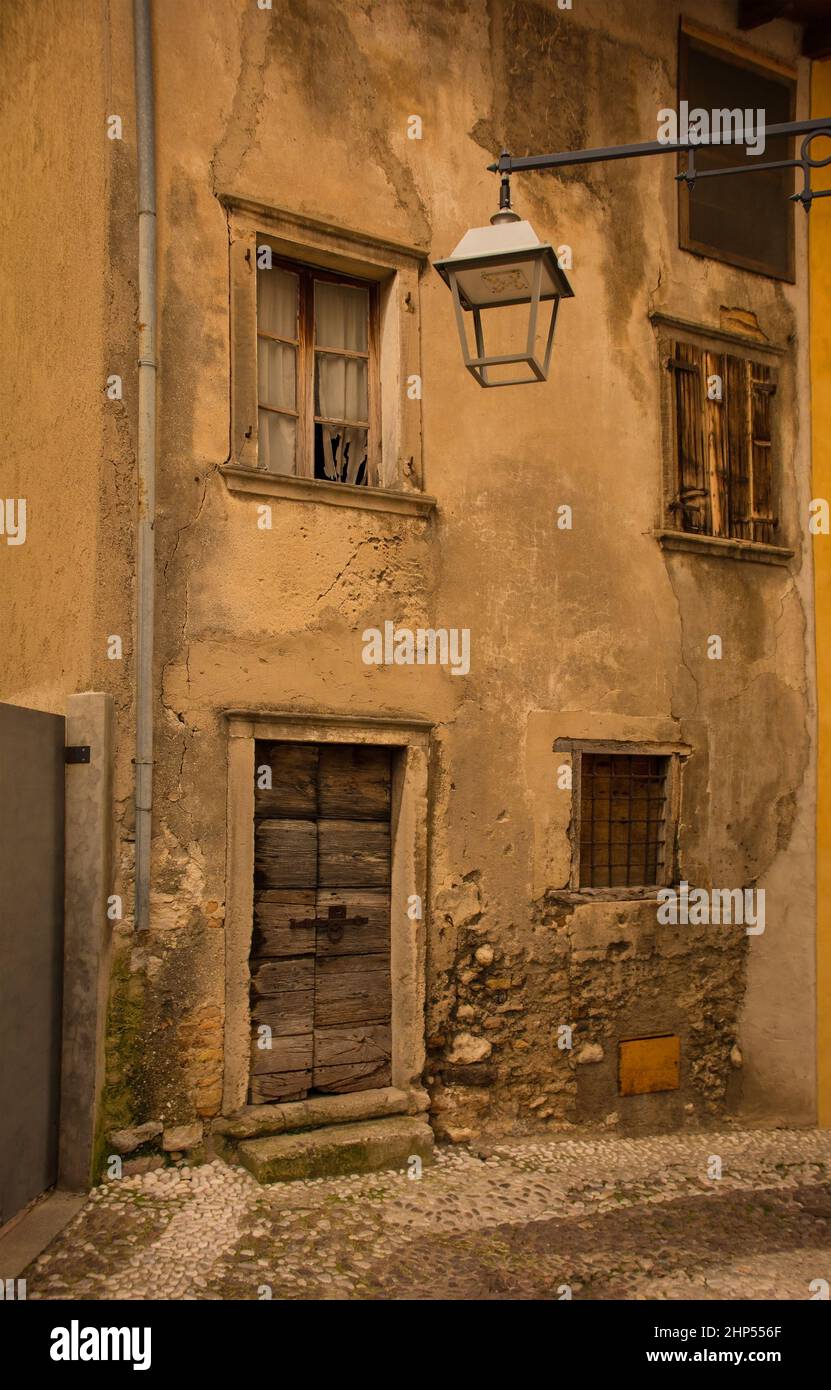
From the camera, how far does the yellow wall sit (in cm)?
819

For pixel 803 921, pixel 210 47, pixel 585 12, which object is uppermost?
pixel 585 12

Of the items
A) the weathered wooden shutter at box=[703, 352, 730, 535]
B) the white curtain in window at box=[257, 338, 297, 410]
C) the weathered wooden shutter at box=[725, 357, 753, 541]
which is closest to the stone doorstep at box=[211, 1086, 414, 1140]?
the white curtain in window at box=[257, 338, 297, 410]

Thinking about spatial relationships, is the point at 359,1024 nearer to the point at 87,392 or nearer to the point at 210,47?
the point at 87,392

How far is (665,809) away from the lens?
7.81 metres

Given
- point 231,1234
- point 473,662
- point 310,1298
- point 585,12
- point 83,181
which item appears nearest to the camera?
point 310,1298

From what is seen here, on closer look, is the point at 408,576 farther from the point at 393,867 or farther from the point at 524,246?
the point at 524,246

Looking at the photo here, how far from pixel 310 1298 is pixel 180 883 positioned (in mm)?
2095

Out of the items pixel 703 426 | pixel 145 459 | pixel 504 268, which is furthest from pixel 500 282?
pixel 703 426

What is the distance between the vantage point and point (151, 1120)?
5.83m

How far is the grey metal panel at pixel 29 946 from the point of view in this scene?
5.02 metres

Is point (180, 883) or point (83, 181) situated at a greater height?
point (83, 181)

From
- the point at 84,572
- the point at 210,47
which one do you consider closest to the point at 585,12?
the point at 210,47

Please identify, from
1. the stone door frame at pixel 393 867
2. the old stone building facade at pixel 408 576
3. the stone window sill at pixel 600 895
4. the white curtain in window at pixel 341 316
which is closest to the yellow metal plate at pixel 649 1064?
the old stone building facade at pixel 408 576

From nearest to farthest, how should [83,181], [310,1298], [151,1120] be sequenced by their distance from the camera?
[310,1298] → [151,1120] → [83,181]
